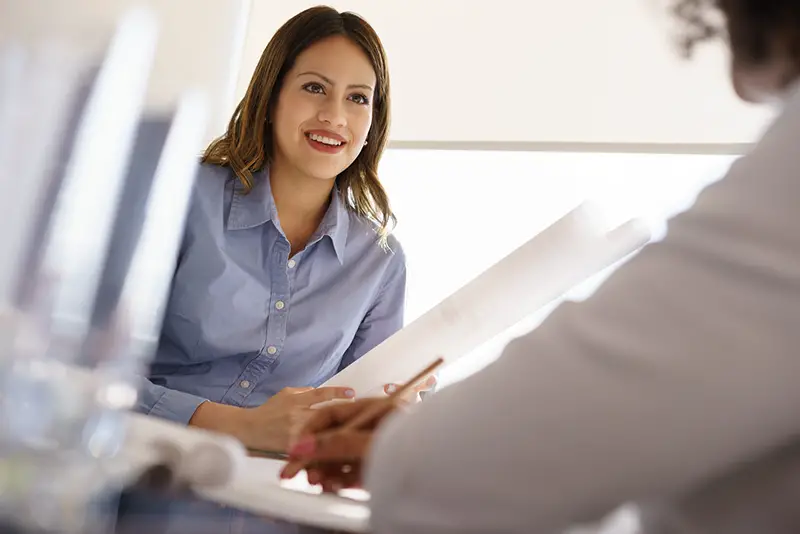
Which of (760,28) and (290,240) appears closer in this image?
(760,28)

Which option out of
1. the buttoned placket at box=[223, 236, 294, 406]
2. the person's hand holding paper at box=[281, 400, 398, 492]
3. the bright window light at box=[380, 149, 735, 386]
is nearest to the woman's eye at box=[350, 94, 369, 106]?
the buttoned placket at box=[223, 236, 294, 406]

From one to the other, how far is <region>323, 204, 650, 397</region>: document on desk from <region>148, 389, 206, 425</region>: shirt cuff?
0.20 m

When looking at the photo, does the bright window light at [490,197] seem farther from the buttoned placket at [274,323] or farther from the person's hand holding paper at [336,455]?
the person's hand holding paper at [336,455]

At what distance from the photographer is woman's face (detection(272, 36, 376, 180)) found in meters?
1.35

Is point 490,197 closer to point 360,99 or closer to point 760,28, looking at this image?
point 360,99

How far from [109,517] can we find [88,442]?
0.26ft

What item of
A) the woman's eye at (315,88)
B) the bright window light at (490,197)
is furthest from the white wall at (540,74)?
the woman's eye at (315,88)

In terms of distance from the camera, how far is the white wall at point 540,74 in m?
1.87

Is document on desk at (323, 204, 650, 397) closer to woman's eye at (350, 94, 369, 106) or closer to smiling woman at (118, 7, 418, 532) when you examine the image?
smiling woman at (118, 7, 418, 532)

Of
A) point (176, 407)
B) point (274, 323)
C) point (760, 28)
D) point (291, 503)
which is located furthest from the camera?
point (274, 323)

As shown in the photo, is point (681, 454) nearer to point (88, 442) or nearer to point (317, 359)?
point (88, 442)

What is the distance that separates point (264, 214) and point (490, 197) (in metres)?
0.86

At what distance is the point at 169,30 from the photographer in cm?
99

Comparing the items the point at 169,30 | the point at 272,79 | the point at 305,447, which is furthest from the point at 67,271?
the point at 272,79
